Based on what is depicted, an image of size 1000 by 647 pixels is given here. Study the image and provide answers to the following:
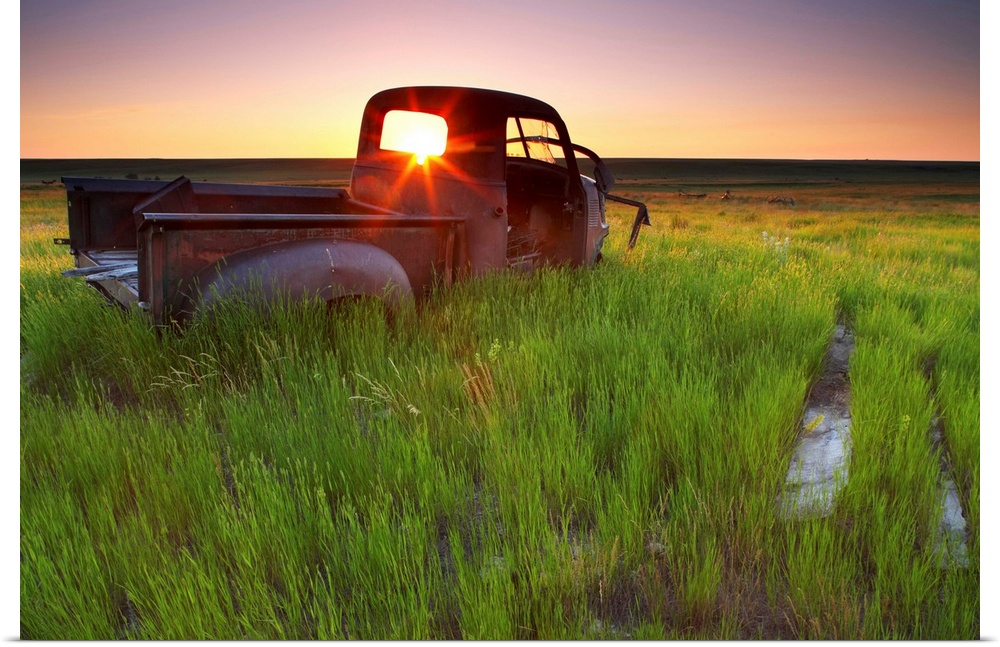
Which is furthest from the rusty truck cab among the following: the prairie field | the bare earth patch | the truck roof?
the bare earth patch

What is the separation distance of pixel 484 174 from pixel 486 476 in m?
2.67

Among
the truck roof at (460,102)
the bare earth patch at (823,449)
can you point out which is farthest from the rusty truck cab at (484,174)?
the bare earth patch at (823,449)

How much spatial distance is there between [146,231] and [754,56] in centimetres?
300

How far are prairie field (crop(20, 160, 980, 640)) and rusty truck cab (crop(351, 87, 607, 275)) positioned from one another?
0.75 meters

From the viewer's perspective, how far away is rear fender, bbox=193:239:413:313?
293 cm

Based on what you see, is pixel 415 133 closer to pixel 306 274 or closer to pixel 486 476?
pixel 306 274

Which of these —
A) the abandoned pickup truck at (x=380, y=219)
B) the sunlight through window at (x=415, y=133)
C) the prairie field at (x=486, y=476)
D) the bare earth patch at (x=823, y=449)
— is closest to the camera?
the prairie field at (x=486, y=476)

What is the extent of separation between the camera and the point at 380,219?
351cm

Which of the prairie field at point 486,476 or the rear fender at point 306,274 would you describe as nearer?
the prairie field at point 486,476

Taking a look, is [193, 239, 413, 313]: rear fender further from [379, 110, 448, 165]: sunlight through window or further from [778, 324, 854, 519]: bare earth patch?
[778, 324, 854, 519]: bare earth patch

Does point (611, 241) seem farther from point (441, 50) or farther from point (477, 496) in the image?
point (477, 496)

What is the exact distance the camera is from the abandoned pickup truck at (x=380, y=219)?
114 inches

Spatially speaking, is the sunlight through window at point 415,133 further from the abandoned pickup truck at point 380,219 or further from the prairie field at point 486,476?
the prairie field at point 486,476

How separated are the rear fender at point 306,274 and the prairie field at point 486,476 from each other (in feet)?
0.37
